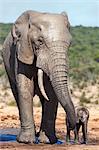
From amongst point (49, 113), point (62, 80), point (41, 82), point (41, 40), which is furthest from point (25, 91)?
point (62, 80)

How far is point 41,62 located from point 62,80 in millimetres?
505

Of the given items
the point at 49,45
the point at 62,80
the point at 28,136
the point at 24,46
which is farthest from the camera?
the point at 28,136

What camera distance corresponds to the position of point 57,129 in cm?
1414

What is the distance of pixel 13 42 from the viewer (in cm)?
990

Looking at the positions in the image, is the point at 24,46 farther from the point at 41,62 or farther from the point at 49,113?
the point at 49,113

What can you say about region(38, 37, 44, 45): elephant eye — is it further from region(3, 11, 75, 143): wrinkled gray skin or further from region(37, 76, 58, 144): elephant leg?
region(37, 76, 58, 144): elephant leg

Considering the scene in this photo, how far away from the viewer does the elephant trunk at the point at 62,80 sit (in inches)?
335

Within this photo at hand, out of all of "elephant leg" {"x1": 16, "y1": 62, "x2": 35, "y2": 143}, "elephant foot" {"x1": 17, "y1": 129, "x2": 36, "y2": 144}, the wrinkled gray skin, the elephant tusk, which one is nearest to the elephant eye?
the wrinkled gray skin

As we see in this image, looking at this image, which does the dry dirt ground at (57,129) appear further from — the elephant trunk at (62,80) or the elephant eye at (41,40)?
the elephant eye at (41,40)

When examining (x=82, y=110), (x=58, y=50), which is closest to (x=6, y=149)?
(x=58, y=50)

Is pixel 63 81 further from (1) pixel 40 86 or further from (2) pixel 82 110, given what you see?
(2) pixel 82 110

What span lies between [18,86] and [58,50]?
3.56 ft

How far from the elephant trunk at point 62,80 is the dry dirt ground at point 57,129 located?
688 millimetres

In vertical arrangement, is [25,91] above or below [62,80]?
below
